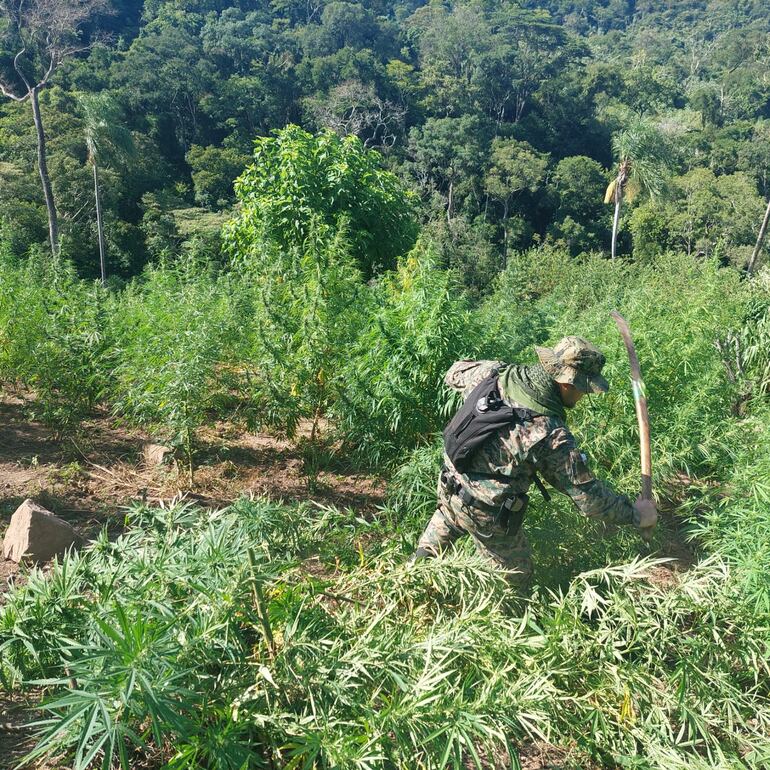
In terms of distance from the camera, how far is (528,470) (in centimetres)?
284

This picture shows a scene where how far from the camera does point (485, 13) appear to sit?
57.9 meters

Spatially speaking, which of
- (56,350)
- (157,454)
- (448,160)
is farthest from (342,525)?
(448,160)

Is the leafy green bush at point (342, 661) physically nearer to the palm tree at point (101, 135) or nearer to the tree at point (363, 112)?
the palm tree at point (101, 135)

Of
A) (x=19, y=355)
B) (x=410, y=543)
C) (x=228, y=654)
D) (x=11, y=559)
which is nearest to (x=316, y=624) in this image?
(x=228, y=654)

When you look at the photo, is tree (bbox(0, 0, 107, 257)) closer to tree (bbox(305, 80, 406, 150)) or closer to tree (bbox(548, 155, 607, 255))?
tree (bbox(305, 80, 406, 150))

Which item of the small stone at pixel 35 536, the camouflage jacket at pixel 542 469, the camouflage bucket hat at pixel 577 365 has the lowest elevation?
the small stone at pixel 35 536

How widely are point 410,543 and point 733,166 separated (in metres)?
41.4

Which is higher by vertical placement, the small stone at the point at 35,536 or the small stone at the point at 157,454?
the small stone at the point at 35,536

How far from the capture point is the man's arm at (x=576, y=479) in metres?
2.66

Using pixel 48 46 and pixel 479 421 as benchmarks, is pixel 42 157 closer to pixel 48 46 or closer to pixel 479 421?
pixel 48 46

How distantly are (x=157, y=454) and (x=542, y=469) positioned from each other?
9.75 feet

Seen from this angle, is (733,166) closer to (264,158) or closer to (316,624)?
(264,158)

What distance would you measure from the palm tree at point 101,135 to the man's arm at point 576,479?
19770 mm

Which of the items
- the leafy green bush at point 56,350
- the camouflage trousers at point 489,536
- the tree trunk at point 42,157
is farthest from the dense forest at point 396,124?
the camouflage trousers at point 489,536
